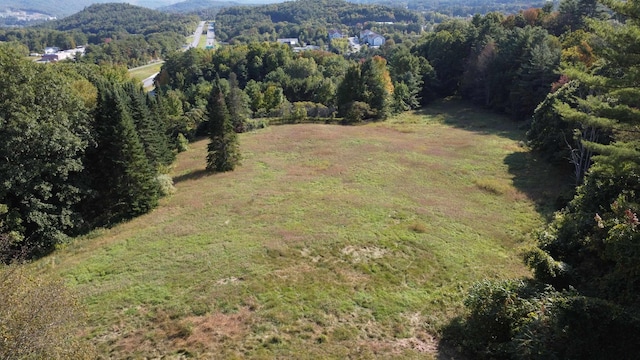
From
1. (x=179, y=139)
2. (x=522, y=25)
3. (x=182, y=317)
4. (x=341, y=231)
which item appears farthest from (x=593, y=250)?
(x=522, y=25)

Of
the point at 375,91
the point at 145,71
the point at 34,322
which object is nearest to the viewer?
the point at 34,322

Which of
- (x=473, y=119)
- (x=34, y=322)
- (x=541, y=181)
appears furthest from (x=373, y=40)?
(x=34, y=322)

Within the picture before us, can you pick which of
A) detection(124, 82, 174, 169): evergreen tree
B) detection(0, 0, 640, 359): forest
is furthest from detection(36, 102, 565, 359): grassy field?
detection(124, 82, 174, 169): evergreen tree

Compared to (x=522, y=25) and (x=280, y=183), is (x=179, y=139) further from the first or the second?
(x=522, y=25)

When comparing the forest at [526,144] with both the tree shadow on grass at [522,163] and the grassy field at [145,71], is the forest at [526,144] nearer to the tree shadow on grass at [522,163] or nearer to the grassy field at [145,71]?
the tree shadow on grass at [522,163]

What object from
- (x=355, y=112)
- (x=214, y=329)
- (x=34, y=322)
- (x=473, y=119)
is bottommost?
(x=473, y=119)

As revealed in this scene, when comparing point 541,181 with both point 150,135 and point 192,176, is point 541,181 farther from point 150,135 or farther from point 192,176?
point 150,135
